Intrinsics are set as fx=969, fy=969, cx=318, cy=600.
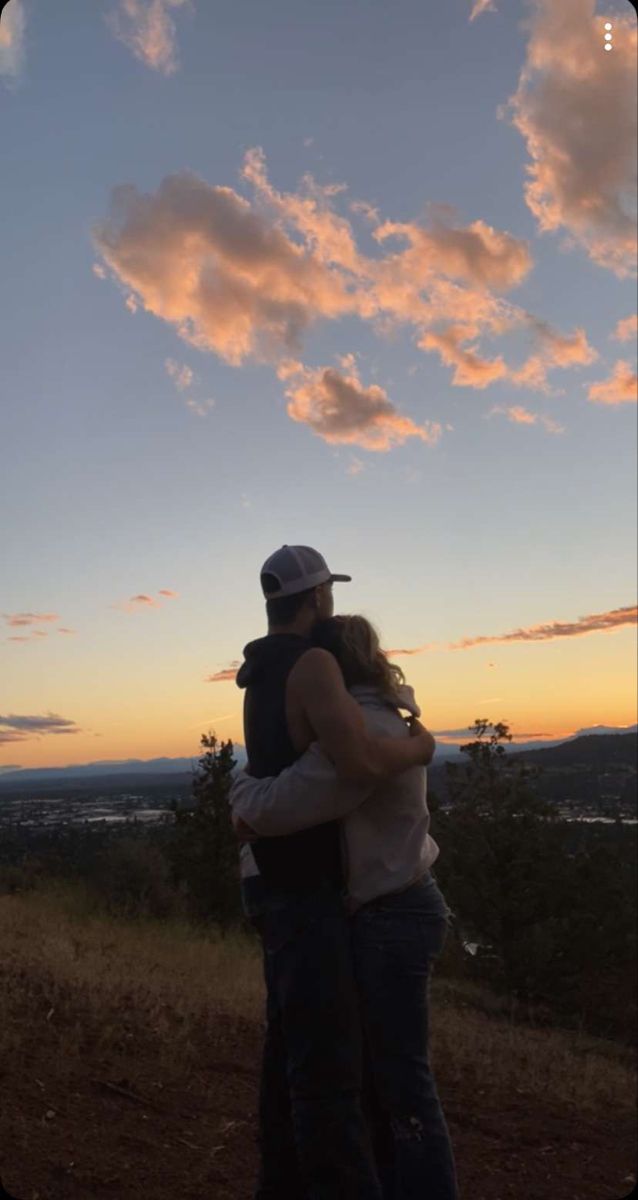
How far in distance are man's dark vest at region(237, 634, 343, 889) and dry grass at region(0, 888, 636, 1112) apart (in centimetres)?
276

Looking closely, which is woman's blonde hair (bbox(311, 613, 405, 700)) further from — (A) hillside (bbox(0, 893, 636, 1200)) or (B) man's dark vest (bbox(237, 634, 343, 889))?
(A) hillside (bbox(0, 893, 636, 1200))

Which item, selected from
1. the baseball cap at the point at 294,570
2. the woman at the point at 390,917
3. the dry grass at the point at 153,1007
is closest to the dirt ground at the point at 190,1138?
the dry grass at the point at 153,1007

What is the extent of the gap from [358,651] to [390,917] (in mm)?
675

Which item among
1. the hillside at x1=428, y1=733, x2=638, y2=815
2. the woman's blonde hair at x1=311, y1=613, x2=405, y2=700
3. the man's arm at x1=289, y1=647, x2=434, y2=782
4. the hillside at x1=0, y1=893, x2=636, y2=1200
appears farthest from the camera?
the hillside at x1=428, y1=733, x2=638, y2=815

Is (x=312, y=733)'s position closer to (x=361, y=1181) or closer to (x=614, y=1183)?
(x=361, y=1181)

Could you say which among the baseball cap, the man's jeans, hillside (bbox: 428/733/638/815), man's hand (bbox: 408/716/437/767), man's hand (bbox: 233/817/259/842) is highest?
the baseball cap

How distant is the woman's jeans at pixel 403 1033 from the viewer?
7.75ft

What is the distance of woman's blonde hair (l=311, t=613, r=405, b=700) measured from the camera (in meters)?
2.56

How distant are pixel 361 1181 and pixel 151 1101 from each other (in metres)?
2.33

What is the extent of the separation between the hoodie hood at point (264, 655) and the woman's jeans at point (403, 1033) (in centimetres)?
65

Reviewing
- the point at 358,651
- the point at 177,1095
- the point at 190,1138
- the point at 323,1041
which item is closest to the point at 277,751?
the point at 358,651

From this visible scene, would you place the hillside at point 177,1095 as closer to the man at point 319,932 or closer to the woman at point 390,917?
the man at point 319,932

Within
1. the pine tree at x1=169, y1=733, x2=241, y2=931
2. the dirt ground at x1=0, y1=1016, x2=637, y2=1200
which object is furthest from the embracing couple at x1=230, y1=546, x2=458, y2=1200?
the pine tree at x1=169, y1=733, x2=241, y2=931

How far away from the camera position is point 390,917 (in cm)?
242
